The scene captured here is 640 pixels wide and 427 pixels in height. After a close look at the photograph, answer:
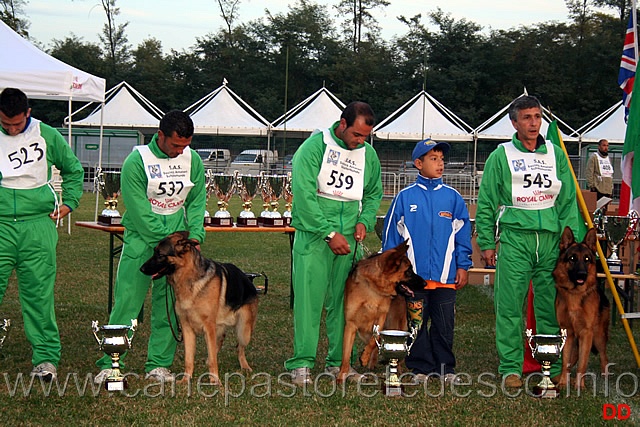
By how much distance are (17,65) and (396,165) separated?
28503 mm

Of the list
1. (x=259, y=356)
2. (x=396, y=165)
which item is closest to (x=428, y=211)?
(x=259, y=356)

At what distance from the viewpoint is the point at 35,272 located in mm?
5660

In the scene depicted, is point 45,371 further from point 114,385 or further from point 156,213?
point 156,213

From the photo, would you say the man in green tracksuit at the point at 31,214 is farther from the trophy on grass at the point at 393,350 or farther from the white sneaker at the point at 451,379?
the white sneaker at the point at 451,379

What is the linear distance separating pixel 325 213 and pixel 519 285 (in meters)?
1.49

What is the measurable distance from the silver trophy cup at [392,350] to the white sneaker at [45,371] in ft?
7.49

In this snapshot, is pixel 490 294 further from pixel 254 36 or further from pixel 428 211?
pixel 254 36

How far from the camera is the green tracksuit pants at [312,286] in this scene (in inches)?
230

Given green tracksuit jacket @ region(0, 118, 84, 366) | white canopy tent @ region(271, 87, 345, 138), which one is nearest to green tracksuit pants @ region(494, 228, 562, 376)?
green tracksuit jacket @ region(0, 118, 84, 366)

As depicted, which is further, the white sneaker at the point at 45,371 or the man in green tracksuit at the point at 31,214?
the white sneaker at the point at 45,371

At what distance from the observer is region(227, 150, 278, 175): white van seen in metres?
34.9

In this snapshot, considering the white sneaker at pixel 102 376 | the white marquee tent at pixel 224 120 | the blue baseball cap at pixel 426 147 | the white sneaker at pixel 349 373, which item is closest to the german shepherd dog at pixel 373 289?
the white sneaker at pixel 349 373

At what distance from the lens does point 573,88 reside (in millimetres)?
50156

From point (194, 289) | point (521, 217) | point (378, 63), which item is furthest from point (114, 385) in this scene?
point (378, 63)
